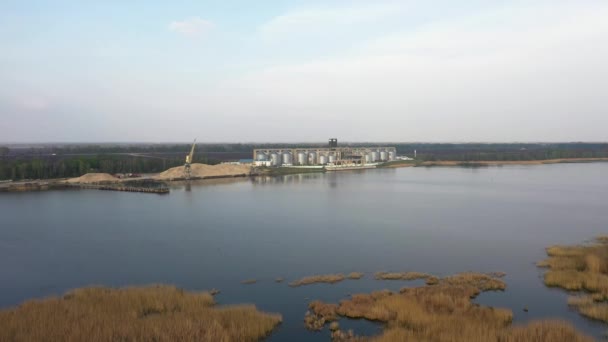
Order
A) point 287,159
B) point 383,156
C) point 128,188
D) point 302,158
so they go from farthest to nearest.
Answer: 1. point 383,156
2. point 302,158
3. point 287,159
4. point 128,188

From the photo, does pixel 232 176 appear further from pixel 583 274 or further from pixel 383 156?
pixel 583 274

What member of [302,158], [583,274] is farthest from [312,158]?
[583,274]

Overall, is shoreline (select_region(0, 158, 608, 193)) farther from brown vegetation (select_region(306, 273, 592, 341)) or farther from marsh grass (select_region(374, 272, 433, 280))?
brown vegetation (select_region(306, 273, 592, 341))

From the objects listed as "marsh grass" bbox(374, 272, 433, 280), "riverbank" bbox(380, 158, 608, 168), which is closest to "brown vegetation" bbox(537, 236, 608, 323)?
"marsh grass" bbox(374, 272, 433, 280)

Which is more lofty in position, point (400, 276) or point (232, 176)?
point (232, 176)

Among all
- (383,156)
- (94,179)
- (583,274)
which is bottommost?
(583,274)

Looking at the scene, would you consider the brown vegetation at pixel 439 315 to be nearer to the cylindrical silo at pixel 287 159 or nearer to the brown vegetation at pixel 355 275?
the brown vegetation at pixel 355 275

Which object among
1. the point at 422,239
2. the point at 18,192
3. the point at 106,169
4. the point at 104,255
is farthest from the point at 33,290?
the point at 106,169
